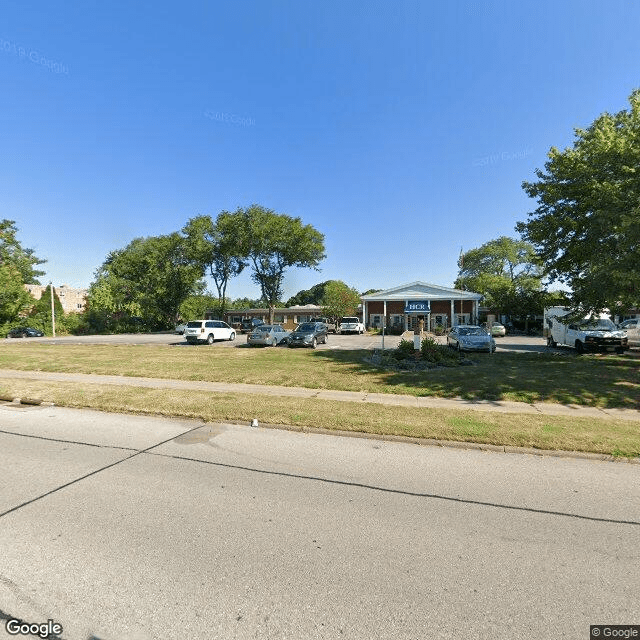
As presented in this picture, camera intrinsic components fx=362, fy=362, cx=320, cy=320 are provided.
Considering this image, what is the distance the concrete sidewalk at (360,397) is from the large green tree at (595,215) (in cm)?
448

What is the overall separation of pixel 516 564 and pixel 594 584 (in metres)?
0.51

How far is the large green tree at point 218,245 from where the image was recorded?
46.5 meters

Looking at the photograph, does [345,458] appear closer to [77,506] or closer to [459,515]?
[459,515]

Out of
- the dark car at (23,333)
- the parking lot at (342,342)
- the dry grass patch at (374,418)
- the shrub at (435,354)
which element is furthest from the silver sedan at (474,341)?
the dark car at (23,333)

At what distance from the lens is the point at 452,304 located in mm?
40844

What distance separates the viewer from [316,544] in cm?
321

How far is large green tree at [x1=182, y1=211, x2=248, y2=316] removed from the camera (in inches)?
1831

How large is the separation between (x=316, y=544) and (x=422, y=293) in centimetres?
4135

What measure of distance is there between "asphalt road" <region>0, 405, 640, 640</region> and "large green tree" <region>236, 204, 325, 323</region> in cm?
4134

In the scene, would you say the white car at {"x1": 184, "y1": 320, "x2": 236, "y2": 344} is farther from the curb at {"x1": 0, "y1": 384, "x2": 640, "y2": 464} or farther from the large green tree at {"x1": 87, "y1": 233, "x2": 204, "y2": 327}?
the large green tree at {"x1": 87, "y1": 233, "x2": 204, "y2": 327}

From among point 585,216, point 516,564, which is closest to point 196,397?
point 516,564

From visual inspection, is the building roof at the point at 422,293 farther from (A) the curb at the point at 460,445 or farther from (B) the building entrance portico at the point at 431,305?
(A) the curb at the point at 460,445

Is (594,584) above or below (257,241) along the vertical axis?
below

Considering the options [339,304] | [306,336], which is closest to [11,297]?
[306,336]
